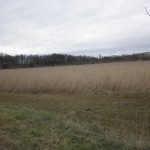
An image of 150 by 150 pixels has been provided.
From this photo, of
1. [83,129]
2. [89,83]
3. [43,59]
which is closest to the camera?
[83,129]

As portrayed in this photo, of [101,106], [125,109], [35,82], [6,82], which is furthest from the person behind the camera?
[6,82]

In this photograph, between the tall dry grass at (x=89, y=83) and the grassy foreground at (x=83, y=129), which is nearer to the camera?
the grassy foreground at (x=83, y=129)

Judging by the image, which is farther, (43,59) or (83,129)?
(43,59)

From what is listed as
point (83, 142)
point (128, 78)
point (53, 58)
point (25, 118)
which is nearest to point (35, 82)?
point (128, 78)

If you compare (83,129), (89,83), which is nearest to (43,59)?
(89,83)

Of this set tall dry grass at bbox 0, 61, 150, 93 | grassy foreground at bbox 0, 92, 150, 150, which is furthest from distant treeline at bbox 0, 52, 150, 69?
A: grassy foreground at bbox 0, 92, 150, 150

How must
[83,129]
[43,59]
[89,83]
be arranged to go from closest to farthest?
1. [83,129]
2. [89,83]
3. [43,59]

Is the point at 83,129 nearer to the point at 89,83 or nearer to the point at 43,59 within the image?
the point at 89,83

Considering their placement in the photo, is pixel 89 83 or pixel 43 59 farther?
pixel 43 59

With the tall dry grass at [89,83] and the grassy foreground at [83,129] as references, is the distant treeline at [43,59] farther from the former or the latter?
the grassy foreground at [83,129]

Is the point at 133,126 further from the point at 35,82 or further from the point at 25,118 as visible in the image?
the point at 35,82

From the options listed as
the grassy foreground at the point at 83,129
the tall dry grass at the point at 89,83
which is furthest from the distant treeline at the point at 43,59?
the grassy foreground at the point at 83,129

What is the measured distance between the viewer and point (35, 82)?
1997 centimetres

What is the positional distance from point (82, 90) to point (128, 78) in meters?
2.73
